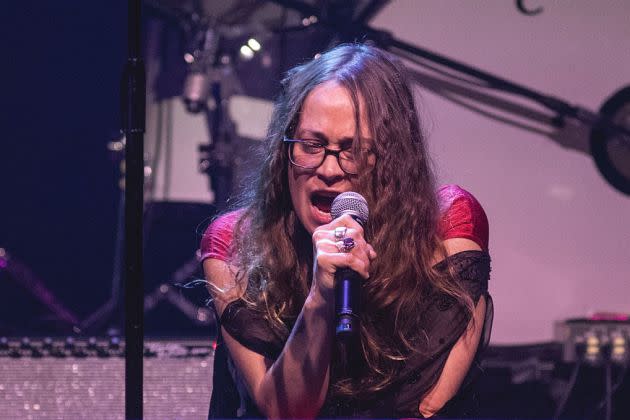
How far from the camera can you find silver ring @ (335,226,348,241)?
1440 millimetres

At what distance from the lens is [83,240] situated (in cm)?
452

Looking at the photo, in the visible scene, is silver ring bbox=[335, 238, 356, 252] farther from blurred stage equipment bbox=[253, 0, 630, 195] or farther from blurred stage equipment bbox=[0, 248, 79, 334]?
blurred stage equipment bbox=[253, 0, 630, 195]

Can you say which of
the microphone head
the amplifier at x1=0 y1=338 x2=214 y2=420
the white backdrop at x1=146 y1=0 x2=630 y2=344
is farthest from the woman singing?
the white backdrop at x1=146 y1=0 x2=630 y2=344

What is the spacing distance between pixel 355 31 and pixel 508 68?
808mm

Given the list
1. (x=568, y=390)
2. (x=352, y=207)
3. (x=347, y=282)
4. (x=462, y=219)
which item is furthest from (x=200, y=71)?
(x=347, y=282)

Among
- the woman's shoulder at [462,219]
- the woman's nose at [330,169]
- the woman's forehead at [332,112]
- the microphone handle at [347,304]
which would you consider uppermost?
the woman's forehead at [332,112]

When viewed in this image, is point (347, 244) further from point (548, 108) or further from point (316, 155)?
point (548, 108)

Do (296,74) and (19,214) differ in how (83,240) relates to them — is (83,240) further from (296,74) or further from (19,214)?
(296,74)

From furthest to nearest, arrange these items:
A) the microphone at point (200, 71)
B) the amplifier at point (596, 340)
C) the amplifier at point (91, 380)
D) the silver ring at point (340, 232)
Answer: the microphone at point (200, 71) → the amplifier at point (596, 340) → the amplifier at point (91, 380) → the silver ring at point (340, 232)

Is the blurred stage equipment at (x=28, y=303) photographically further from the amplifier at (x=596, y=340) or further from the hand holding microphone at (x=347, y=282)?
the hand holding microphone at (x=347, y=282)

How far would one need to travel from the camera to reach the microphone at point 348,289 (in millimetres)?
1339

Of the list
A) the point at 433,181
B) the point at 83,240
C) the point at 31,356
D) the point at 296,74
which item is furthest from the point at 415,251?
the point at 83,240

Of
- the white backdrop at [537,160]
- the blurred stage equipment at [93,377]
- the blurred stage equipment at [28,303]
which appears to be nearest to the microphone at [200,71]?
the white backdrop at [537,160]

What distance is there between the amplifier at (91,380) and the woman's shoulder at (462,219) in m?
0.96
